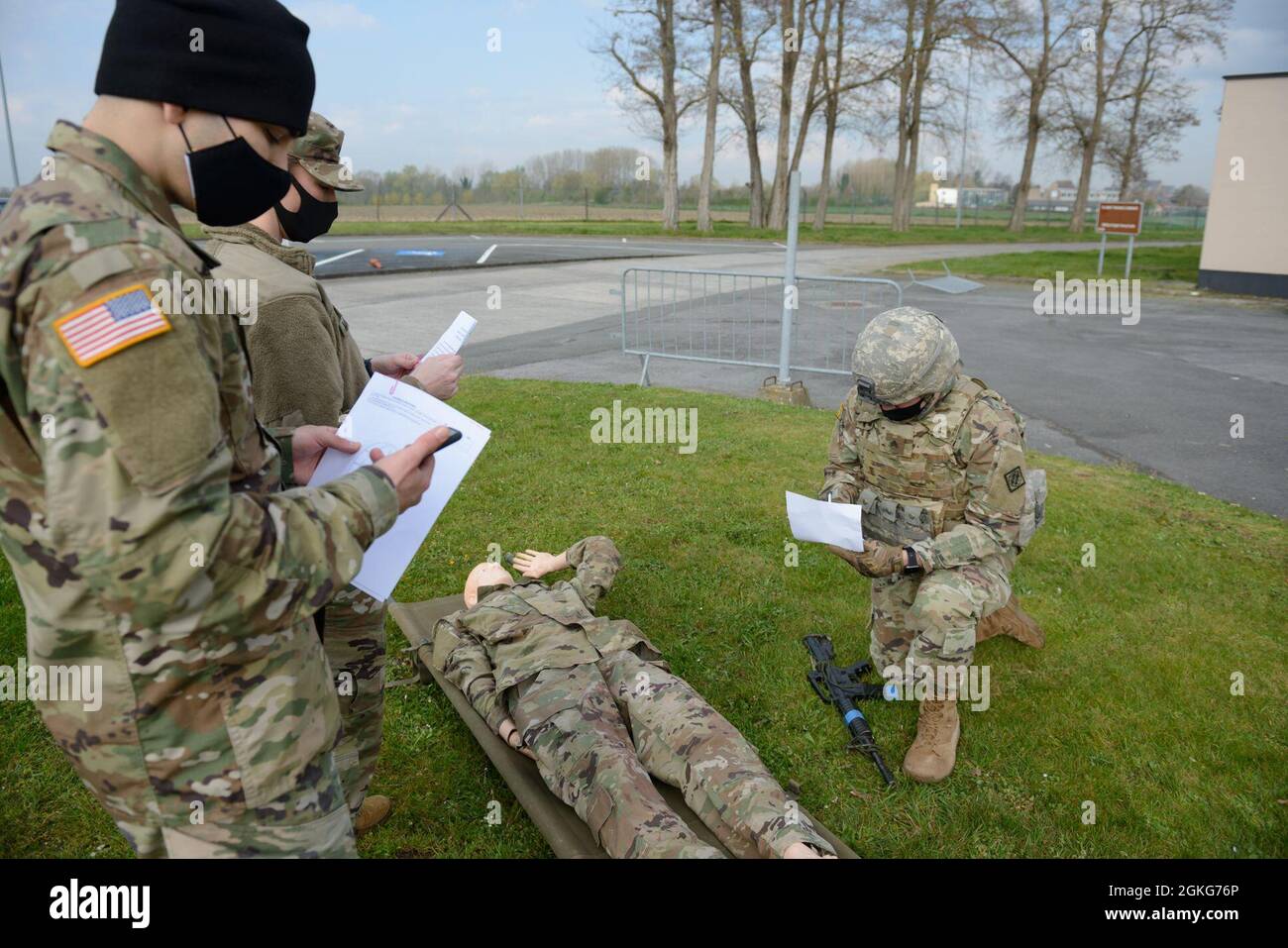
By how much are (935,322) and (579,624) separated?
2.09 meters

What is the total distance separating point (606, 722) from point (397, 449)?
65.3 inches

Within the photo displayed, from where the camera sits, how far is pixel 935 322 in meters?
3.92

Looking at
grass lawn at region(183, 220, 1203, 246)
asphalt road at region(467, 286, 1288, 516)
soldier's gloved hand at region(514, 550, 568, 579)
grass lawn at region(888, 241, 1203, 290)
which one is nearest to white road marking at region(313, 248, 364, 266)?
grass lawn at region(183, 220, 1203, 246)

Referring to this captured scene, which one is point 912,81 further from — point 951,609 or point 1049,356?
point 951,609

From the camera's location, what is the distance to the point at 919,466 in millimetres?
4102

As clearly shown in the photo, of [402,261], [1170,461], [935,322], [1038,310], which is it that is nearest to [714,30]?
[402,261]

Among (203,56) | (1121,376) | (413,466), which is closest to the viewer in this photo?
(203,56)

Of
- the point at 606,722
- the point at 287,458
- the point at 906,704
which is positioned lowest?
the point at 906,704

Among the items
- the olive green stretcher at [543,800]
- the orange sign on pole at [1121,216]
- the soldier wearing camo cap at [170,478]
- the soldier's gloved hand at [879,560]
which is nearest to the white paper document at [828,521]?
the soldier's gloved hand at [879,560]

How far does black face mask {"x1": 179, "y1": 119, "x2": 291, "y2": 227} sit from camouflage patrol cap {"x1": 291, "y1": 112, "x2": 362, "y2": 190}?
1177mm

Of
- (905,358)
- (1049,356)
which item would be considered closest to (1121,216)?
(1049,356)
